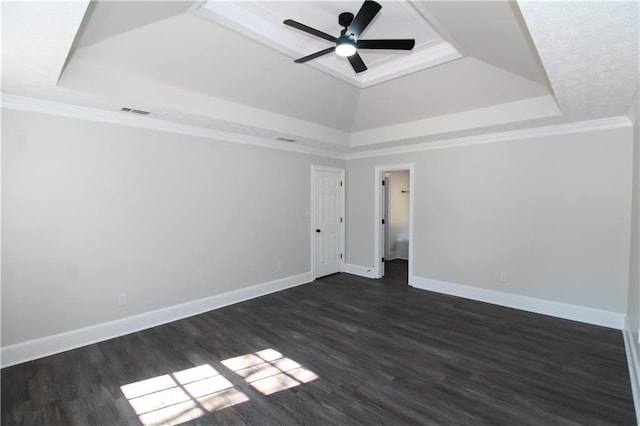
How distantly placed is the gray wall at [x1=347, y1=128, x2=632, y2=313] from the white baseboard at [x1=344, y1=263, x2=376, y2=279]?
1005 millimetres

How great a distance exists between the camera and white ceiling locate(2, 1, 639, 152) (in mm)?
1816

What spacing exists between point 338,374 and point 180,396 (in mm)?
1340

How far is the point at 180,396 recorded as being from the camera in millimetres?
2404

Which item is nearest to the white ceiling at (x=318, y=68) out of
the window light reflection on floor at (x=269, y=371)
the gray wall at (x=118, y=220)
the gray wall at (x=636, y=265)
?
the gray wall at (x=118, y=220)

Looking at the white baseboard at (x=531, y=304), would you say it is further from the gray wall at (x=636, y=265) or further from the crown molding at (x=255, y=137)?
the crown molding at (x=255, y=137)

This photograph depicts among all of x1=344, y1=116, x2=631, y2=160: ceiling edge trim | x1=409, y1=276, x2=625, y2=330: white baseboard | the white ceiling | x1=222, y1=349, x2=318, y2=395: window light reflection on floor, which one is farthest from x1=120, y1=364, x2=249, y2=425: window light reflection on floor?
x1=344, y1=116, x2=631, y2=160: ceiling edge trim

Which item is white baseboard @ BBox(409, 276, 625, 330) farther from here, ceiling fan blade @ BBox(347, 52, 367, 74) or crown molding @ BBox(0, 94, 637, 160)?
ceiling fan blade @ BBox(347, 52, 367, 74)

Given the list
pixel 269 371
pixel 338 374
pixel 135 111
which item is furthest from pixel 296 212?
pixel 338 374

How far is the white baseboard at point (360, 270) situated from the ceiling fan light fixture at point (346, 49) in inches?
170

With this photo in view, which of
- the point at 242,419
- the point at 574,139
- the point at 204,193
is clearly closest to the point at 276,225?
the point at 204,193

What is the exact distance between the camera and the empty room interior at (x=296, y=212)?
2.28 m

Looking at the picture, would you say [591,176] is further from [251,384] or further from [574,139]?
[251,384]

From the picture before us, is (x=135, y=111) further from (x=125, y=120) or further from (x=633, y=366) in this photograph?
(x=633, y=366)

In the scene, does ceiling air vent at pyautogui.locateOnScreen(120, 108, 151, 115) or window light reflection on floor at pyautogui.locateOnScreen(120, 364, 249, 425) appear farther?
ceiling air vent at pyautogui.locateOnScreen(120, 108, 151, 115)
